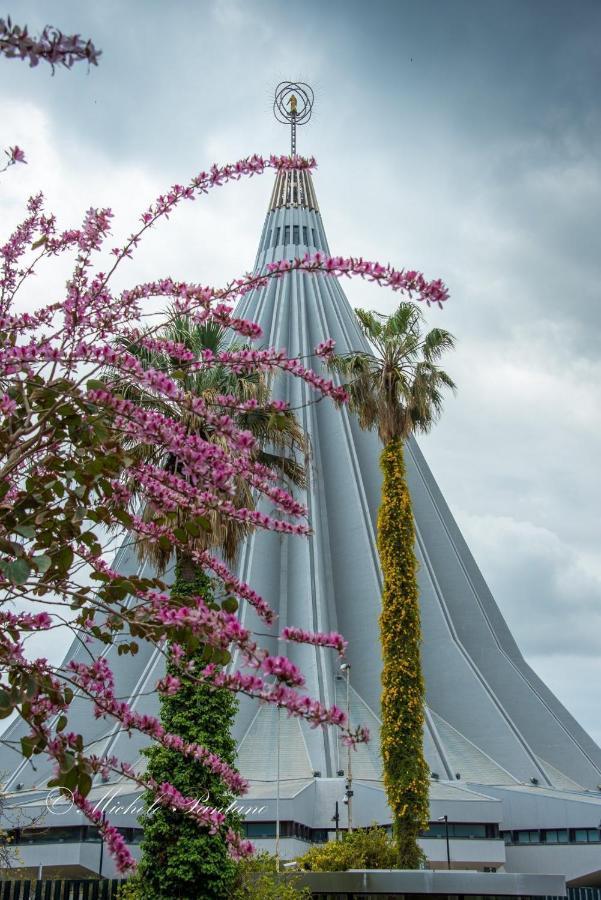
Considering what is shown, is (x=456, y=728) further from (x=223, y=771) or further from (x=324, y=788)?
(x=223, y=771)

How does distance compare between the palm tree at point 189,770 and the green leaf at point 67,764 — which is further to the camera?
the palm tree at point 189,770

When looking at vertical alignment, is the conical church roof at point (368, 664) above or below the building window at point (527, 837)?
above

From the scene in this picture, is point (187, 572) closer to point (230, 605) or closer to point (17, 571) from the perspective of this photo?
point (230, 605)

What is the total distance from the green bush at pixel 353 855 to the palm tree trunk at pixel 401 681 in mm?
459

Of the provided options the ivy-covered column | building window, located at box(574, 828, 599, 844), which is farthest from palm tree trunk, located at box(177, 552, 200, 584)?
building window, located at box(574, 828, 599, 844)

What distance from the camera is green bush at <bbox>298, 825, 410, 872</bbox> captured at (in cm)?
1566

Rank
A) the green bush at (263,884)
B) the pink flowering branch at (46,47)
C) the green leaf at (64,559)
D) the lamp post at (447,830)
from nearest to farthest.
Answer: the pink flowering branch at (46,47) → the green leaf at (64,559) → the green bush at (263,884) → the lamp post at (447,830)

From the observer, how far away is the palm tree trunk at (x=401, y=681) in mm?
16531

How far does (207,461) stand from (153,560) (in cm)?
1109

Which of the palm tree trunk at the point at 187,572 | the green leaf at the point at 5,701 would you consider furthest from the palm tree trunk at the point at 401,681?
the green leaf at the point at 5,701

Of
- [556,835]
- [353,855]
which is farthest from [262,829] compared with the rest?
[353,855]

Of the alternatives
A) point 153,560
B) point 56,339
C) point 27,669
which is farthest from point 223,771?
point 153,560

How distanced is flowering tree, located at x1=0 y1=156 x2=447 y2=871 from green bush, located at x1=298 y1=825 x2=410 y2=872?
1158 cm

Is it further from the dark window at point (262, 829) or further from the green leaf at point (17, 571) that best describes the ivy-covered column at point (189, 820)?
the dark window at point (262, 829)
